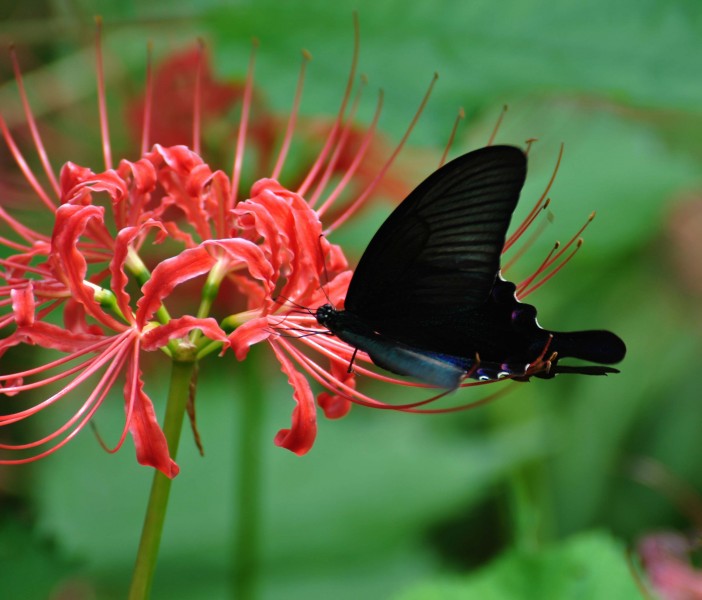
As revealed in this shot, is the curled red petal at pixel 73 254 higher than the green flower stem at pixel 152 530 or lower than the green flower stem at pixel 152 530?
higher

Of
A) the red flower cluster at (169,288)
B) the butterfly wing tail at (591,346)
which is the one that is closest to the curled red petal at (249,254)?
the red flower cluster at (169,288)

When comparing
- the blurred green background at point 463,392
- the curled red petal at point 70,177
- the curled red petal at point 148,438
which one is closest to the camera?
the curled red petal at point 148,438

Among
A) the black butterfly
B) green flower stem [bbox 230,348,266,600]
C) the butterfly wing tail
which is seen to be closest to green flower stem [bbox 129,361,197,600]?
the black butterfly

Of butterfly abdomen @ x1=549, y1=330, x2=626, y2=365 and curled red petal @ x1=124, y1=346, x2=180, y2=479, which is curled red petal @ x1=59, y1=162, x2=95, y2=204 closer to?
curled red petal @ x1=124, y1=346, x2=180, y2=479

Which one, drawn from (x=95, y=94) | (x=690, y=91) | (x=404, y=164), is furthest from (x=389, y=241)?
(x=95, y=94)

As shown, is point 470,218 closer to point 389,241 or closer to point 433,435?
point 389,241

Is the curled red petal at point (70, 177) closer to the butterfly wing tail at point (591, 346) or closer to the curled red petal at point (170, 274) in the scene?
the curled red petal at point (170, 274)
